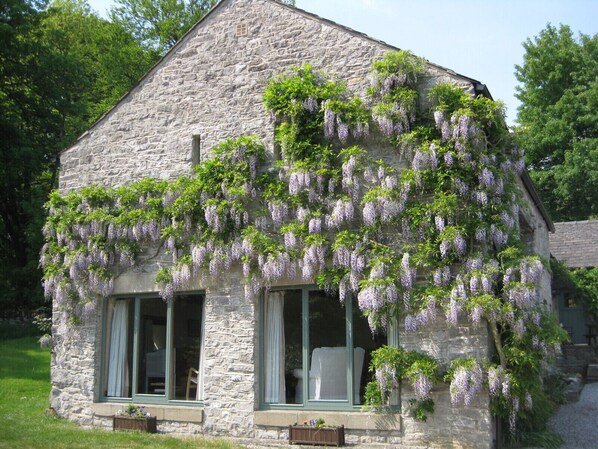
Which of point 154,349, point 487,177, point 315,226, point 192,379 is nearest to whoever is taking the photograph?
point 487,177

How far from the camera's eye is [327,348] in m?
9.21

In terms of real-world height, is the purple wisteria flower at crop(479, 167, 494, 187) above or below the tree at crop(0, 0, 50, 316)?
below

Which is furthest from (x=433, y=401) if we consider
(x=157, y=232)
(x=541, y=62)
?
(x=541, y=62)

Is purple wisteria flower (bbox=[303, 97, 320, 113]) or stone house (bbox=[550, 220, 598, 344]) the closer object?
purple wisteria flower (bbox=[303, 97, 320, 113])

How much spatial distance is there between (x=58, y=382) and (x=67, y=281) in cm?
176

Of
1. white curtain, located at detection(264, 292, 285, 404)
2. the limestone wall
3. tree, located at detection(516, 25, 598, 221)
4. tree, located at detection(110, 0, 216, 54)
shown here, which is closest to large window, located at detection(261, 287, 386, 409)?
white curtain, located at detection(264, 292, 285, 404)

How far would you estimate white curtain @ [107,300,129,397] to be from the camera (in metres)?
10.9

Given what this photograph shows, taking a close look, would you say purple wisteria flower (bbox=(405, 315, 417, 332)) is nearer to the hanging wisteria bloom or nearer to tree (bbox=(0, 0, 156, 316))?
the hanging wisteria bloom

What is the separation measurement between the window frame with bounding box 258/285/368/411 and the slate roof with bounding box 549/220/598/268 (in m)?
11.4

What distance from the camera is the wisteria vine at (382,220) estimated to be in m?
8.12

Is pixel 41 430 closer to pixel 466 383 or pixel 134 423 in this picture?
pixel 134 423

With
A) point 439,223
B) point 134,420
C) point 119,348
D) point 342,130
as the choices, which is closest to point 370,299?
point 439,223

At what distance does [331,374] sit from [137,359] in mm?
3507

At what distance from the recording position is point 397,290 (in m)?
8.41
